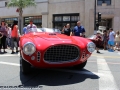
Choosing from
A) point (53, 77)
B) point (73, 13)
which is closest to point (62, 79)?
point (53, 77)

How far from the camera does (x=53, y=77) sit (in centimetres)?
489

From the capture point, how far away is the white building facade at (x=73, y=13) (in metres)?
25.5

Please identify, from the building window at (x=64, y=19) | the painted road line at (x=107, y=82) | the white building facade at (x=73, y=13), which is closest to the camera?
the painted road line at (x=107, y=82)

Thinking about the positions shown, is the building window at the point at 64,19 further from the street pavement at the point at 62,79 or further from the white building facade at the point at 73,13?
the street pavement at the point at 62,79

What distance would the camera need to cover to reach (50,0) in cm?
2870

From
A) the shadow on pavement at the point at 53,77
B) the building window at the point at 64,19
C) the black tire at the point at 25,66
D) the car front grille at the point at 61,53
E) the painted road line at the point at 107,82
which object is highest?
the building window at the point at 64,19

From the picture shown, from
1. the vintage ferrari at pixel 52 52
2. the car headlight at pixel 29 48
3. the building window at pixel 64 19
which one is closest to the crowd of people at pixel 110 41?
the vintage ferrari at pixel 52 52

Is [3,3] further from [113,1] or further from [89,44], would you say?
[89,44]

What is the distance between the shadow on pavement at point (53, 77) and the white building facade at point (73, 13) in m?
21.2

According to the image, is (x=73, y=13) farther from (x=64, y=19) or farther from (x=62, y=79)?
(x=62, y=79)

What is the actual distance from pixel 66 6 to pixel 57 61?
2359 cm

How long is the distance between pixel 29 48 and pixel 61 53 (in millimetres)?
792

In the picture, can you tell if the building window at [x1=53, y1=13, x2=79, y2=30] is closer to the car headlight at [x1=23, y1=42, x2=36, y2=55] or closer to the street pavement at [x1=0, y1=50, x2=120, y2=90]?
the street pavement at [x1=0, y1=50, x2=120, y2=90]

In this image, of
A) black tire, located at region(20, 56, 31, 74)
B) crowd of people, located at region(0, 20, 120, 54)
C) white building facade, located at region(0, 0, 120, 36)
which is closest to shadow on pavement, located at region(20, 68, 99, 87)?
black tire, located at region(20, 56, 31, 74)
